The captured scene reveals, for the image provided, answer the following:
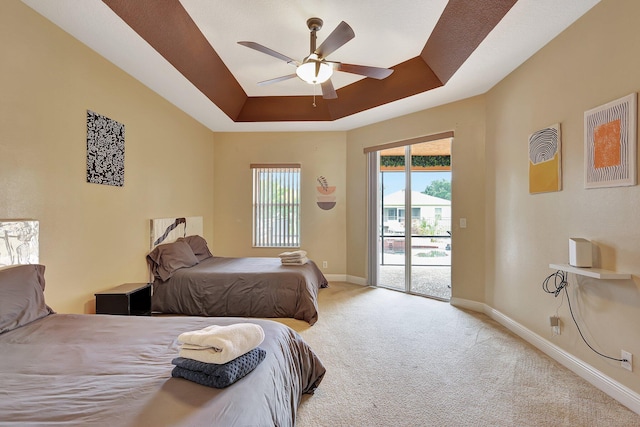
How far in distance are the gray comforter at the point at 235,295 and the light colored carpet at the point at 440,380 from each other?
Result: 0.25 m

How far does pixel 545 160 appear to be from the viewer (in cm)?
280

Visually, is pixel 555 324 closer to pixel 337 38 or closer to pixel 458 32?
pixel 458 32

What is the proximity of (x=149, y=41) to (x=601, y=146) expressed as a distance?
3687 mm

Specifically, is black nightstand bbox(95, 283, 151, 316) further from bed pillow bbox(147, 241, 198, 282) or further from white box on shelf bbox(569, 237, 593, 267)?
white box on shelf bbox(569, 237, 593, 267)

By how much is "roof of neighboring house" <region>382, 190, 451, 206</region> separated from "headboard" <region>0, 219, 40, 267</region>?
433 centimetres

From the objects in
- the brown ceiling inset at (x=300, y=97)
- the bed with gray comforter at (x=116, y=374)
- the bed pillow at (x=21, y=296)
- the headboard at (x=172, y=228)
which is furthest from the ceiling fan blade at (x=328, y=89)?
the bed pillow at (x=21, y=296)

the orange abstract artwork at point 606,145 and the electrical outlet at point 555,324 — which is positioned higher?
the orange abstract artwork at point 606,145

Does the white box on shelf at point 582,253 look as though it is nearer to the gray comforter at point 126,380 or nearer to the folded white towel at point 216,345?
the gray comforter at point 126,380

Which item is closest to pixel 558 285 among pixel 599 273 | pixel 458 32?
pixel 599 273

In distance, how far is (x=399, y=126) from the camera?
188 inches

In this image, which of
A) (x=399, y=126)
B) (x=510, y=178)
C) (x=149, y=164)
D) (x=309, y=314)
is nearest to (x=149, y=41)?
(x=149, y=164)

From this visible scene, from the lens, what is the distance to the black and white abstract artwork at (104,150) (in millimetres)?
2773

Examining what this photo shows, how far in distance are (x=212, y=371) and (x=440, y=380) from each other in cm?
180

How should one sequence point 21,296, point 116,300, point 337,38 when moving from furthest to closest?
point 116,300 → point 337,38 → point 21,296
